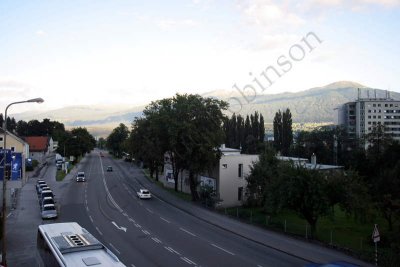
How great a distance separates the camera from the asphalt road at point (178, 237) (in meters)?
25.4

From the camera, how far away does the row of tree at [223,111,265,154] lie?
377ft

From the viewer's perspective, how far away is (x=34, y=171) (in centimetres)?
8356

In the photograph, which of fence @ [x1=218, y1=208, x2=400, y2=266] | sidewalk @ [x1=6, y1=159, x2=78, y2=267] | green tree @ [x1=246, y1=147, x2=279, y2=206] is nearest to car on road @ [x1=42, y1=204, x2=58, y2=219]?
sidewalk @ [x1=6, y1=159, x2=78, y2=267]

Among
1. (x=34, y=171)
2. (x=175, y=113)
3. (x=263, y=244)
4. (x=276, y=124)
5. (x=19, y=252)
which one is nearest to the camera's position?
(x=19, y=252)

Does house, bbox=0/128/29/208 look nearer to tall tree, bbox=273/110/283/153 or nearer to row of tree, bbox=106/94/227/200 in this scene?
row of tree, bbox=106/94/227/200

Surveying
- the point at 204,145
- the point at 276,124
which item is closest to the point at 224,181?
the point at 204,145

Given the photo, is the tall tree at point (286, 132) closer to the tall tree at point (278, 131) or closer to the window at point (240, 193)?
the tall tree at point (278, 131)

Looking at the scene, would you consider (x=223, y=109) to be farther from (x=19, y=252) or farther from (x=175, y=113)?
(x=19, y=252)

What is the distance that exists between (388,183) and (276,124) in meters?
69.8

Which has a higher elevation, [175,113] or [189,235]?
[175,113]

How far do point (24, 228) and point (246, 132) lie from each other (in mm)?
89193

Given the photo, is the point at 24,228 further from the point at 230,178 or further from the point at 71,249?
the point at 230,178

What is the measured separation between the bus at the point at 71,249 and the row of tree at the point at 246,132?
9591cm

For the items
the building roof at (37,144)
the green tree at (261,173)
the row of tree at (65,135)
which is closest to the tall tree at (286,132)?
the green tree at (261,173)
